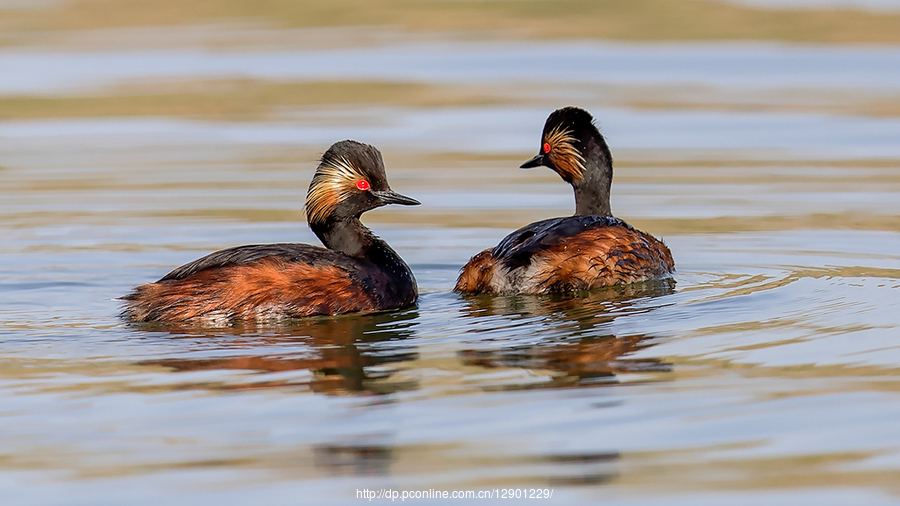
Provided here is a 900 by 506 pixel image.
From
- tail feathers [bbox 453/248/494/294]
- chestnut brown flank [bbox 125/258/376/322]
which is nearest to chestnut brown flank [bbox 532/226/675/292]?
tail feathers [bbox 453/248/494/294]

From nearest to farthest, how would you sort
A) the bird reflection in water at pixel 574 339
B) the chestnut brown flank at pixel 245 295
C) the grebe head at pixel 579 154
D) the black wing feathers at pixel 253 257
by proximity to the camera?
the bird reflection in water at pixel 574 339
the chestnut brown flank at pixel 245 295
the black wing feathers at pixel 253 257
the grebe head at pixel 579 154

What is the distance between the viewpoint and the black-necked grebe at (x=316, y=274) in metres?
8.43

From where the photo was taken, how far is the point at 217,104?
675 inches

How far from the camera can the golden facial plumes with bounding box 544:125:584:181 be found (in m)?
10.4

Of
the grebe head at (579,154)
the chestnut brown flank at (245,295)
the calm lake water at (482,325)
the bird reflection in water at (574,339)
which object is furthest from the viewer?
the grebe head at (579,154)

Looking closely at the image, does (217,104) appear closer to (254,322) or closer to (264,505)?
(254,322)

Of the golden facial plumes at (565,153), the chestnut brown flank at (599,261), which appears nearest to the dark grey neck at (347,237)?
the chestnut brown flank at (599,261)

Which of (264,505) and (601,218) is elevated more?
(601,218)

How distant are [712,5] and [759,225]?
10227 millimetres

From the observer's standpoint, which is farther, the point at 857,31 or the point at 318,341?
the point at 857,31

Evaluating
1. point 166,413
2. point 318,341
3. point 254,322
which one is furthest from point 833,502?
point 254,322

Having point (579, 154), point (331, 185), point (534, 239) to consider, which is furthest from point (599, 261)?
point (331, 185)

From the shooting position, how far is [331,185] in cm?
916

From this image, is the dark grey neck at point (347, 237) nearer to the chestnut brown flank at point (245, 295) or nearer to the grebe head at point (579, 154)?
the chestnut brown flank at point (245, 295)
